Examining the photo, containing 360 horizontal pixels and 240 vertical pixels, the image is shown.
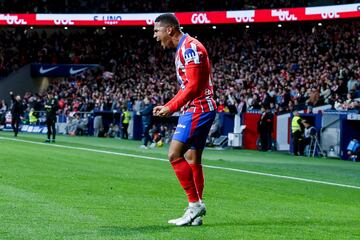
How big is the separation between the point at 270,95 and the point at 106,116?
36.7ft

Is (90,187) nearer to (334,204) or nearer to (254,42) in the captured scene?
(334,204)

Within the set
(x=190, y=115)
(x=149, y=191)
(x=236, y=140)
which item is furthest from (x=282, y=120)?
(x=190, y=115)

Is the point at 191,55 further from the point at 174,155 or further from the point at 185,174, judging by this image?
the point at 185,174

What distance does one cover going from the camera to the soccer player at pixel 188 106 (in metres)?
8.41

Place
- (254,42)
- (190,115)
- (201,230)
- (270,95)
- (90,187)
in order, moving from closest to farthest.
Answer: (201,230) < (190,115) < (90,187) < (270,95) < (254,42)

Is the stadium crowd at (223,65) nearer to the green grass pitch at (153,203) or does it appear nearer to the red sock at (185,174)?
the green grass pitch at (153,203)

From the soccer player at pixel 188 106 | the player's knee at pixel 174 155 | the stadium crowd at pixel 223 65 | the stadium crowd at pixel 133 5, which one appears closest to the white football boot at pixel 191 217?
the soccer player at pixel 188 106

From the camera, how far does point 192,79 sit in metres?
8.42

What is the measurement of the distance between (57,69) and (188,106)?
4902 cm

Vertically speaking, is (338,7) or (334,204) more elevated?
(338,7)

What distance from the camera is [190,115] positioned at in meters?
8.60

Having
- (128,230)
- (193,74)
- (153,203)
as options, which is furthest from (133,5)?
(128,230)

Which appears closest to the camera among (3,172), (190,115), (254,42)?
(190,115)

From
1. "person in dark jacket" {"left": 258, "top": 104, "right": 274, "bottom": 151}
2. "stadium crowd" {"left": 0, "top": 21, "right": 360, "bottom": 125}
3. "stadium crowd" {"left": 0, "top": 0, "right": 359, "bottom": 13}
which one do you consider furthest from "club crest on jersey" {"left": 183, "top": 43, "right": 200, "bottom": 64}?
"stadium crowd" {"left": 0, "top": 0, "right": 359, "bottom": 13}
